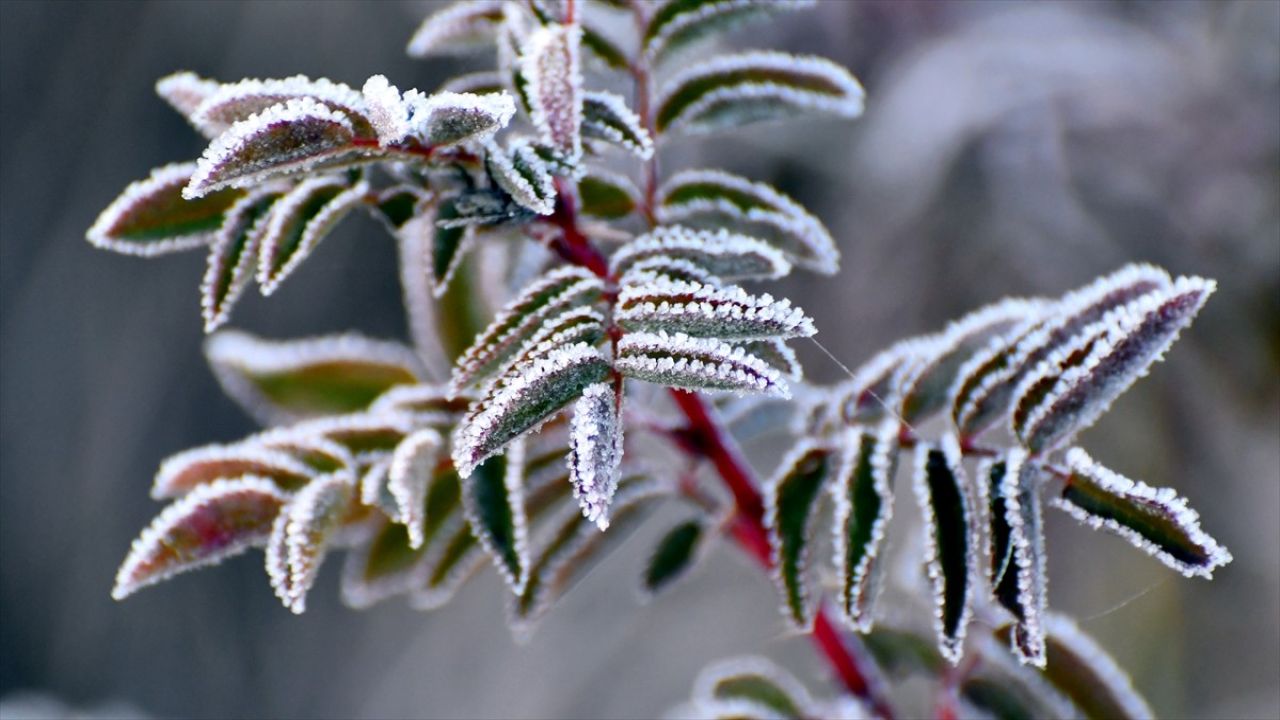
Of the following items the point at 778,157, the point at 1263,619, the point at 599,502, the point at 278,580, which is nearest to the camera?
the point at 599,502

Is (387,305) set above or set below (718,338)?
below

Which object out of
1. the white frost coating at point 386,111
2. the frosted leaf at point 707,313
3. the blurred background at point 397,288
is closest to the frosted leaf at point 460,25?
the white frost coating at point 386,111

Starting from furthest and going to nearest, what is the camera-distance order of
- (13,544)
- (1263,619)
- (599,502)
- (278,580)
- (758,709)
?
(13,544), (1263,619), (758,709), (278,580), (599,502)

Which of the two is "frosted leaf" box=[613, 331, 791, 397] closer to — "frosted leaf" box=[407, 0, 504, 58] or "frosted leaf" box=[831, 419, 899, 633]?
"frosted leaf" box=[831, 419, 899, 633]

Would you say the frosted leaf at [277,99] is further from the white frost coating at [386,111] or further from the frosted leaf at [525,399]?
the frosted leaf at [525,399]

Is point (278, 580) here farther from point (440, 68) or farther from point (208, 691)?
point (440, 68)

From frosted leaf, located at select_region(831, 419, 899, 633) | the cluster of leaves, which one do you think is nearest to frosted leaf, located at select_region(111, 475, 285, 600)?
the cluster of leaves

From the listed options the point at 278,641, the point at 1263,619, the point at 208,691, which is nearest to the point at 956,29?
the point at 1263,619
